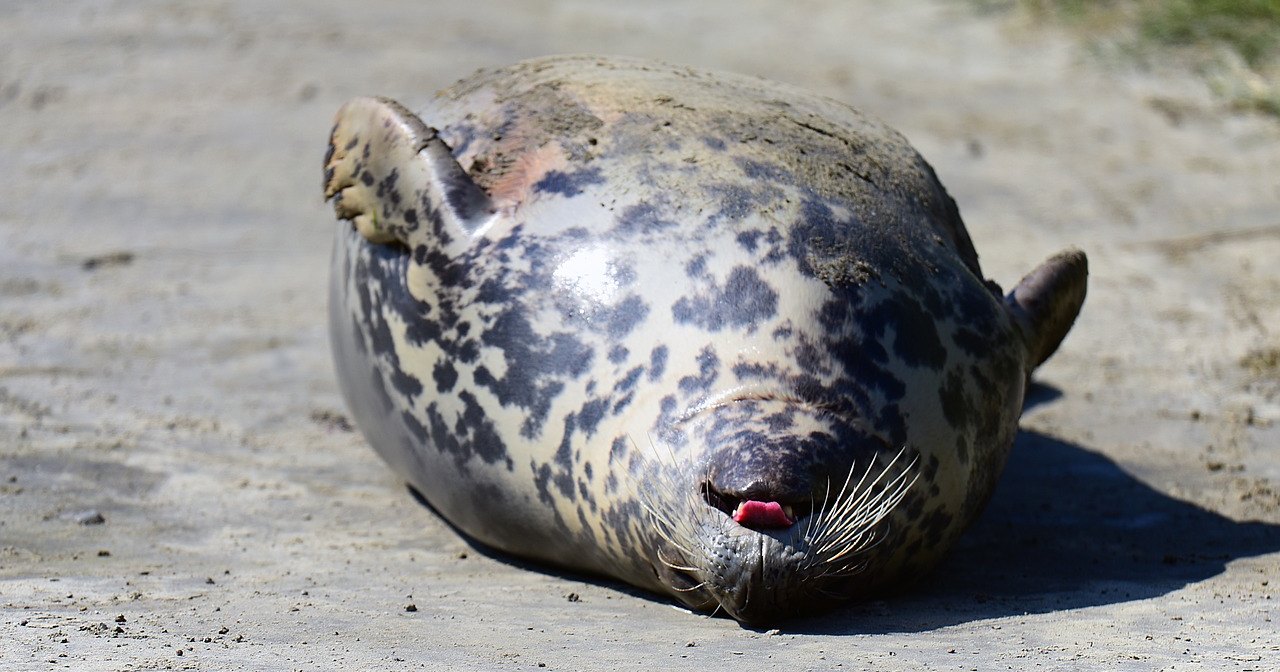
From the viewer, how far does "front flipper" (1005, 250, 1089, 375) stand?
4.05 m

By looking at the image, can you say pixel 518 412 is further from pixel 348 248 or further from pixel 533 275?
pixel 348 248

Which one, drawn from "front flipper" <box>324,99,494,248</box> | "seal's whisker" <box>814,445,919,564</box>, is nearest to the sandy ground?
"seal's whisker" <box>814,445,919,564</box>

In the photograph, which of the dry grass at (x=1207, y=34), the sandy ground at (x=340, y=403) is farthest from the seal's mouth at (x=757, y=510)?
the dry grass at (x=1207, y=34)

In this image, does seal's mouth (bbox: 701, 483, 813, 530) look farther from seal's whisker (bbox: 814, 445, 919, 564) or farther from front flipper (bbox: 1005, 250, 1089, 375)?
front flipper (bbox: 1005, 250, 1089, 375)

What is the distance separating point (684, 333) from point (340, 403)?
2.08 meters

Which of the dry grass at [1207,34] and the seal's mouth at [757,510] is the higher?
the dry grass at [1207,34]

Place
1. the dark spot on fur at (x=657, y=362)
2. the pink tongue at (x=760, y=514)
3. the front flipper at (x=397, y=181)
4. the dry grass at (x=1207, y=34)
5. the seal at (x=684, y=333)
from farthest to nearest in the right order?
the dry grass at (x=1207, y=34) < the front flipper at (x=397, y=181) < the dark spot on fur at (x=657, y=362) < the seal at (x=684, y=333) < the pink tongue at (x=760, y=514)

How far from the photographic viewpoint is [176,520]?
4.29 meters

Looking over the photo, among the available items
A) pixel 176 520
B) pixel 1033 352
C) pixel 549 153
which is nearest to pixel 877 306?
pixel 1033 352

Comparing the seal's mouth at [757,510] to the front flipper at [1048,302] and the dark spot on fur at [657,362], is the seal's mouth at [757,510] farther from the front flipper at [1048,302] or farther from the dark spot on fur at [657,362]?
the front flipper at [1048,302]

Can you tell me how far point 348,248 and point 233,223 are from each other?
111 inches

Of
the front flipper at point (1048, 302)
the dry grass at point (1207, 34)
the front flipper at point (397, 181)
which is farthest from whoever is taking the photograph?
the dry grass at point (1207, 34)

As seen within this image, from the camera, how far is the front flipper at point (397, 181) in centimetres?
394

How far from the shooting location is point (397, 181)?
4.02 meters
